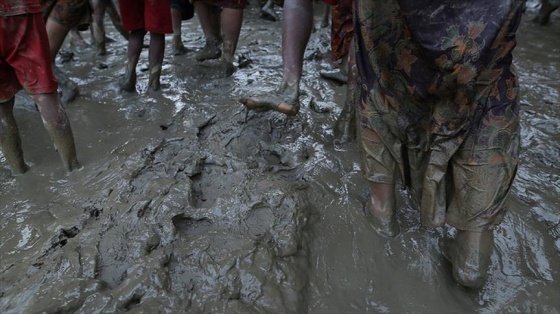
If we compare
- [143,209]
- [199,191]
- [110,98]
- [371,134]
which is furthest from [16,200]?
[371,134]

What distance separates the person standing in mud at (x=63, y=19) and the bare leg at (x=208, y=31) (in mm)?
992

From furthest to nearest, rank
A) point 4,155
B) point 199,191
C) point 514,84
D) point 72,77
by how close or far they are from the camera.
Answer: point 72,77 → point 4,155 → point 199,191 → point 514,84

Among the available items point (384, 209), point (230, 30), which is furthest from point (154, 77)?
point (384, 209)

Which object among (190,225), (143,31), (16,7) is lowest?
(190,225)

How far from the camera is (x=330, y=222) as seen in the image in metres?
1.89

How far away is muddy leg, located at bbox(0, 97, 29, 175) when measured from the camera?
2.30 meters

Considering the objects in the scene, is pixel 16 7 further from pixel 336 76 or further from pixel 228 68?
pixel 336 76

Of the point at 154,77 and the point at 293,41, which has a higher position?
the point at 293,41

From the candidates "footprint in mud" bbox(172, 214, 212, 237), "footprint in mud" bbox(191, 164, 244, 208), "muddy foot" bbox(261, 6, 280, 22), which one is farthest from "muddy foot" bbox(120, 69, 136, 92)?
"muddy foot" bbox(261, 6, 280, 22)

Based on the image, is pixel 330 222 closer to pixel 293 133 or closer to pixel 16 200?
pixel 293 133

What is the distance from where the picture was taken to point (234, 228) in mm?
1810

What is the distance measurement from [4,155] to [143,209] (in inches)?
40.3

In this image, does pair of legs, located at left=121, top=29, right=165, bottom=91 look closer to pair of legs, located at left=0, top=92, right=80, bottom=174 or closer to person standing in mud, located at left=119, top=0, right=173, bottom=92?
person standing in mud, located at left=119, top=0, right=173, bottom=92

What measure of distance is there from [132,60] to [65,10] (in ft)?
1.73
